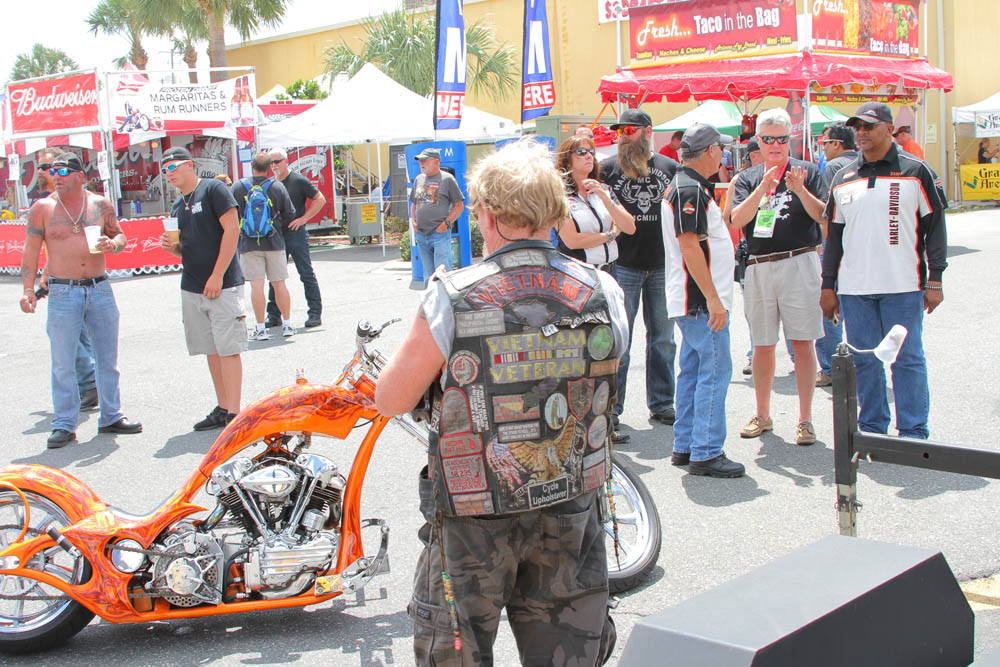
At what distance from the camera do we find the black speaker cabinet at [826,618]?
1694mm

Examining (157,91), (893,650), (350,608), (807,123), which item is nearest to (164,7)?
(157,91)

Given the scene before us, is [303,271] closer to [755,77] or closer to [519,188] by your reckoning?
[755,77]

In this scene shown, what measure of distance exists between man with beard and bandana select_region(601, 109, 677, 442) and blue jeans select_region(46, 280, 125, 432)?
3.58 m

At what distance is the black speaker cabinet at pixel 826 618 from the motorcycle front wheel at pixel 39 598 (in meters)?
2.70

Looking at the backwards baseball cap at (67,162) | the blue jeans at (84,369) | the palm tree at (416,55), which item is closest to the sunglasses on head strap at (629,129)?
the backwards baseball cap at (67,162)

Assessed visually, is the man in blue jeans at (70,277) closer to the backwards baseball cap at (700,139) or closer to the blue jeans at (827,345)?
the backwards baseball cap at (700,139)

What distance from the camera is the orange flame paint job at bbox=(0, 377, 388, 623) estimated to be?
3592mm

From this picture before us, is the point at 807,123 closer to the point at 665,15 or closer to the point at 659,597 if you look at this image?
the point at 665,15

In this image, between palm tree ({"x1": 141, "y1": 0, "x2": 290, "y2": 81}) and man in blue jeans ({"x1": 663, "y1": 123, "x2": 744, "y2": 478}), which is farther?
palm tree ({"x1": 141, "y1": 0, "x2": 290, "y2": 81})

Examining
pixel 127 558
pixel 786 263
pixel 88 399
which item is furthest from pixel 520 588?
pixel 88 399

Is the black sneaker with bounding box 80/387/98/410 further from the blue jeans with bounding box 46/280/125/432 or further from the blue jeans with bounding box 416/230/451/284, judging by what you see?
the blue jeans with bounding box 416/230/451/284

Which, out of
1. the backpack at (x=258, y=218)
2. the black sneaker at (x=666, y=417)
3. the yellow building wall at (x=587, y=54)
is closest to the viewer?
the black sneaker at (x=666, y=417)

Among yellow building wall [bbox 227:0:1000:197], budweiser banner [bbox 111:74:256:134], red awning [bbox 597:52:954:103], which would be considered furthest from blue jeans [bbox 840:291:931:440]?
budweiser banner [bbox 111:74:256:134]

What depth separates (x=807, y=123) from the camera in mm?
15195
